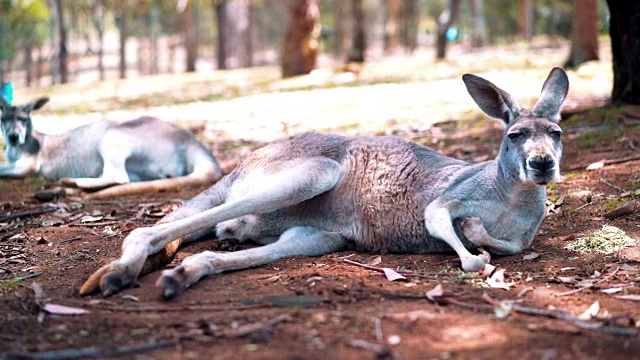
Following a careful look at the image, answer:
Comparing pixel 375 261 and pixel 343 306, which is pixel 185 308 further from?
pixel 375 261

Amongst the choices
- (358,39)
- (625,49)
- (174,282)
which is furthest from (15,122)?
(358,39)

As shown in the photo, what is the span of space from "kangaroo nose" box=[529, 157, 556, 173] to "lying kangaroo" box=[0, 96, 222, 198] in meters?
3.41

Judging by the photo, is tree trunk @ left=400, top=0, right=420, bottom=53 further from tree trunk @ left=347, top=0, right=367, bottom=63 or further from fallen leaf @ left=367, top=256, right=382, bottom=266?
fallen leaf @ left=367, top=256, right=382, bottom=266

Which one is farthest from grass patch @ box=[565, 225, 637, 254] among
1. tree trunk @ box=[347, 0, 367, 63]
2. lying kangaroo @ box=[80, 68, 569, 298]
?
tree trunk @ box=[347, 0, 367, 63]

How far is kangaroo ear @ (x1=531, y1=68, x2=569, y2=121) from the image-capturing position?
406 cm

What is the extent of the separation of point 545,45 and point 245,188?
661 inches

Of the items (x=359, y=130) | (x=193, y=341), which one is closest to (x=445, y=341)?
(x=193, y=341)

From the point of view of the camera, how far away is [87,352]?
256cm

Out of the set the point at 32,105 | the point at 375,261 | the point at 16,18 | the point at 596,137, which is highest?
the point at 16,18

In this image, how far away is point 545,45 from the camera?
64.5 ft

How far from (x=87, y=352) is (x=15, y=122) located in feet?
18.4

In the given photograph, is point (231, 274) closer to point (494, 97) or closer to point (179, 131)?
point (494, 97)

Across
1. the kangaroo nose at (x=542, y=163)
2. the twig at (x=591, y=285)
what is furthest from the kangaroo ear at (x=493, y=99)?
the twig at (x=591, y=285)

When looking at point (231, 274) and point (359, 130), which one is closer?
point (231, 274)
